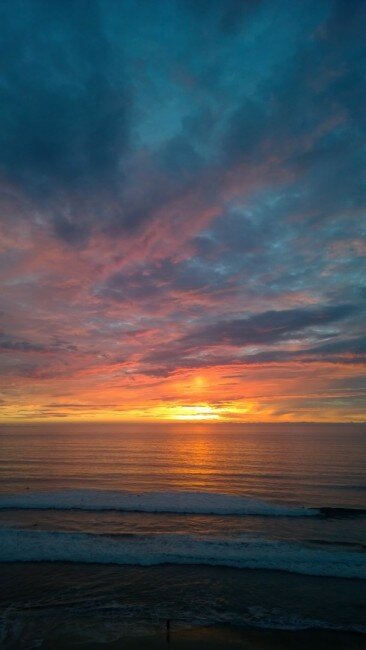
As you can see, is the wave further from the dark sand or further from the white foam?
the white foam

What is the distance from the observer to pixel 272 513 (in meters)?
27.4

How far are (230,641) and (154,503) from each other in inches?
748

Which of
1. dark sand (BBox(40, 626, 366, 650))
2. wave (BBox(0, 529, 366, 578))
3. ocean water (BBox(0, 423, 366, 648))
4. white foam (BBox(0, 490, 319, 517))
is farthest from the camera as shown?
white foam (BBox(0, 490, 319, 517))

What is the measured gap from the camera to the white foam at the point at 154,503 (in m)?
27.8

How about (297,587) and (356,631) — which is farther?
(297,587)

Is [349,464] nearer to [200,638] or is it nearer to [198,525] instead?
[198,525]

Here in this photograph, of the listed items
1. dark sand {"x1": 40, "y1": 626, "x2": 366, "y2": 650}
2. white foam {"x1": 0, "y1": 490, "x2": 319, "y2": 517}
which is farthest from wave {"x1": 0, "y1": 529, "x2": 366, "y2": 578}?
white foam {"x1": 0, "y1": 490, "x2": 319, "y2": 517}

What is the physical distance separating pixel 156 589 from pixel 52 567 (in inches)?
218

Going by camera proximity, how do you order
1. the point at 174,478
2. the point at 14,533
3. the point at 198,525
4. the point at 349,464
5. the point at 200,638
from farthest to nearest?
the point at 349,464 < the point at 174,478 < the point at 198,525 < the point at 14,533 < the point at 200,638

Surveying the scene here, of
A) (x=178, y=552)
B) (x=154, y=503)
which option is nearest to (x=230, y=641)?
(x=178, y=552)

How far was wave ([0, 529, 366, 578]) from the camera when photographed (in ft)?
58.1

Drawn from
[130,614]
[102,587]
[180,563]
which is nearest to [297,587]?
[180,563]

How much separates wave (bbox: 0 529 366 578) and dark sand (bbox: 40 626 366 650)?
546cm

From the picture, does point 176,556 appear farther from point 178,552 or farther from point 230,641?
point 230,641
